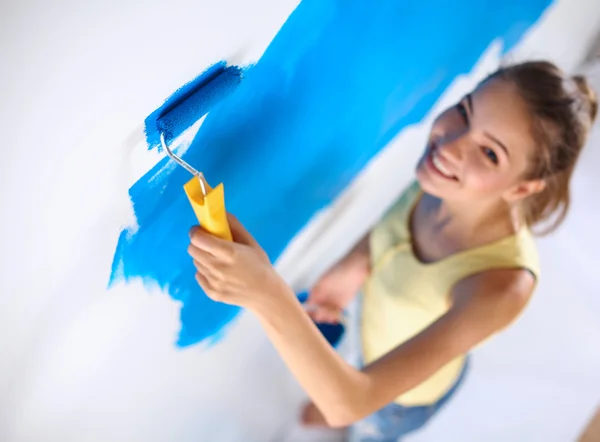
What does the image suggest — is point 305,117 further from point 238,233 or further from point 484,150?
point 484,150

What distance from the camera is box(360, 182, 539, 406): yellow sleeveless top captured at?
81cm

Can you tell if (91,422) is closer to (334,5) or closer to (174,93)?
(174,93)

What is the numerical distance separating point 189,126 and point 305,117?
0.18 m

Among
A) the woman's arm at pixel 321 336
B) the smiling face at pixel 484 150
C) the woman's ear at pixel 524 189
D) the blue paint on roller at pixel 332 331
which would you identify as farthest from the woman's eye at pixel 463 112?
the blue paint on roller at pixel 332 331

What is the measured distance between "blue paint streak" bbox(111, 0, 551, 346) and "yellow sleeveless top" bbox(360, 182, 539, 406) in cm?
19

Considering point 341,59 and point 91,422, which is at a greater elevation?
point 341,59

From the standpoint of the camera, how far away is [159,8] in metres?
0.39

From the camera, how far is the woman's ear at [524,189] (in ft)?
2.54

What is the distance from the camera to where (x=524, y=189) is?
783 mm

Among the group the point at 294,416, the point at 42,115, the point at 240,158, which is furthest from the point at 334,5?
the point at 294,416

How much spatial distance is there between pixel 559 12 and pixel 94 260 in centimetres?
85

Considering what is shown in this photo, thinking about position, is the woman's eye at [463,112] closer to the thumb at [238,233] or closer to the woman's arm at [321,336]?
the woman's arm at [321,336]

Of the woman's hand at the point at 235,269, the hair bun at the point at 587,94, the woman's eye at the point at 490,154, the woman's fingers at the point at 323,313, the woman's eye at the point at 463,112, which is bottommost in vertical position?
the woman's fingers at the point at 323,313

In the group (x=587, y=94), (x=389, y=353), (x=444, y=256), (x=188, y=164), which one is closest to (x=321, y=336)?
(x=389, y=353)
